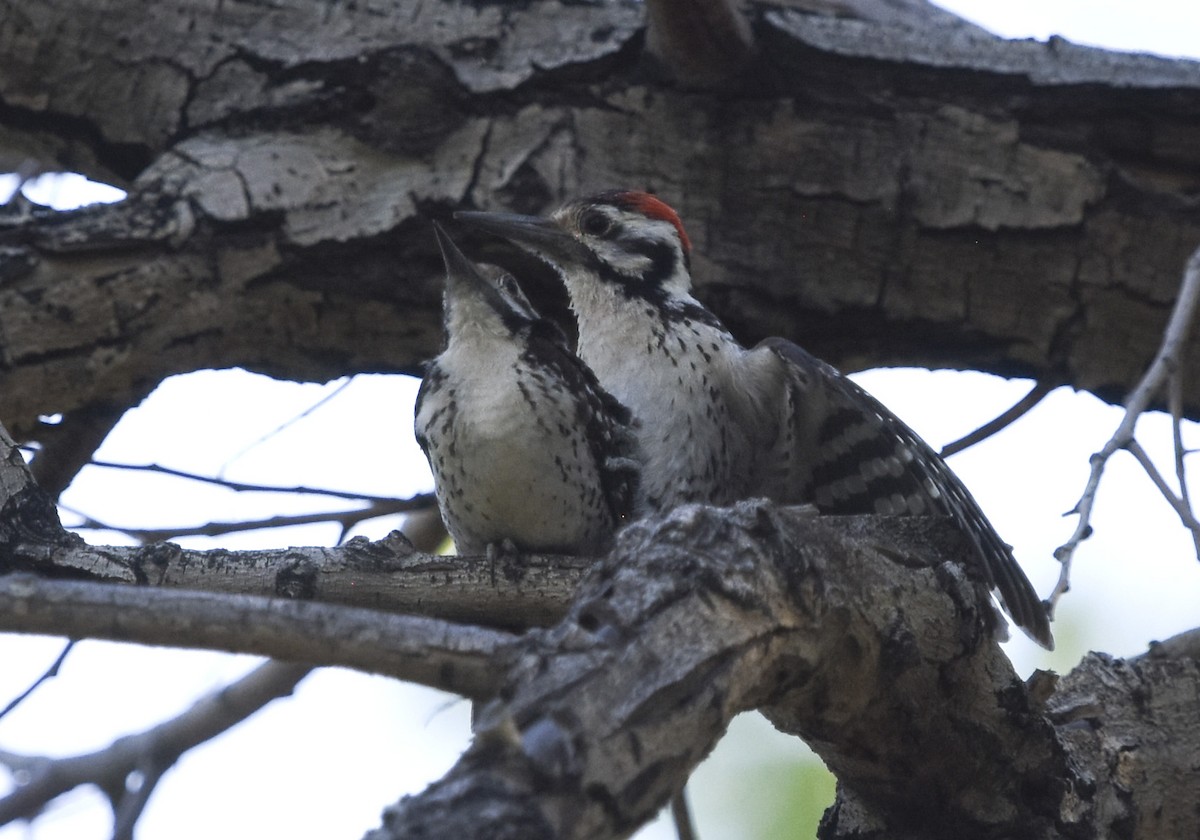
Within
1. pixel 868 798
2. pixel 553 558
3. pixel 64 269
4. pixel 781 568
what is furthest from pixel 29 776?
pixel 781 568

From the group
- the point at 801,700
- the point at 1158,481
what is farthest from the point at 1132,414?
the point at 801,700

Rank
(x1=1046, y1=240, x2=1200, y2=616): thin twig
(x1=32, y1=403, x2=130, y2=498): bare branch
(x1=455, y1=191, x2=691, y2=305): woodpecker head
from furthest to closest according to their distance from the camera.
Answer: (x1=455, y1=191, x2=691, y2=305): woodpecker head
(x1=32, y1=403, x2=130, y2=498): bare branch
(x1=1046, y1=240, x2=1200, y2=616): thin twig

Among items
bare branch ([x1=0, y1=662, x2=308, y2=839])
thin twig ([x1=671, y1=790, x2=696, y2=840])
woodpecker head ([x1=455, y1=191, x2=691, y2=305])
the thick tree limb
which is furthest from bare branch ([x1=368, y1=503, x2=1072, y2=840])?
bare branch ([x1=0, y1=662, x2=308, y2=839])

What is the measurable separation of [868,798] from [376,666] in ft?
5.07

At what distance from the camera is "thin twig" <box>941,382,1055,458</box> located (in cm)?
411

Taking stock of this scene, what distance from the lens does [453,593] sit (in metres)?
2.71

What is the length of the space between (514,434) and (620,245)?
110cm

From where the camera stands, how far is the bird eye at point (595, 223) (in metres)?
4.02

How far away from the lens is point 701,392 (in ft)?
12.0

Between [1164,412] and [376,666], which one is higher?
[1164,412]

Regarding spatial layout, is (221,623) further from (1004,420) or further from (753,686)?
(1004,420)

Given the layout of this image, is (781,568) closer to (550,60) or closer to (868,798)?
(868,798)

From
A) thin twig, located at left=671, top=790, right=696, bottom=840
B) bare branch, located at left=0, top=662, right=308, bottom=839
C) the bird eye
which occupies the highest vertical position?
the bird eye

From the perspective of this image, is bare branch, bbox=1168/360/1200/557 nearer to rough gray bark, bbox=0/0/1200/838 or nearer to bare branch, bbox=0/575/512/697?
rough gray bark, bbox=0/0/1200/838
